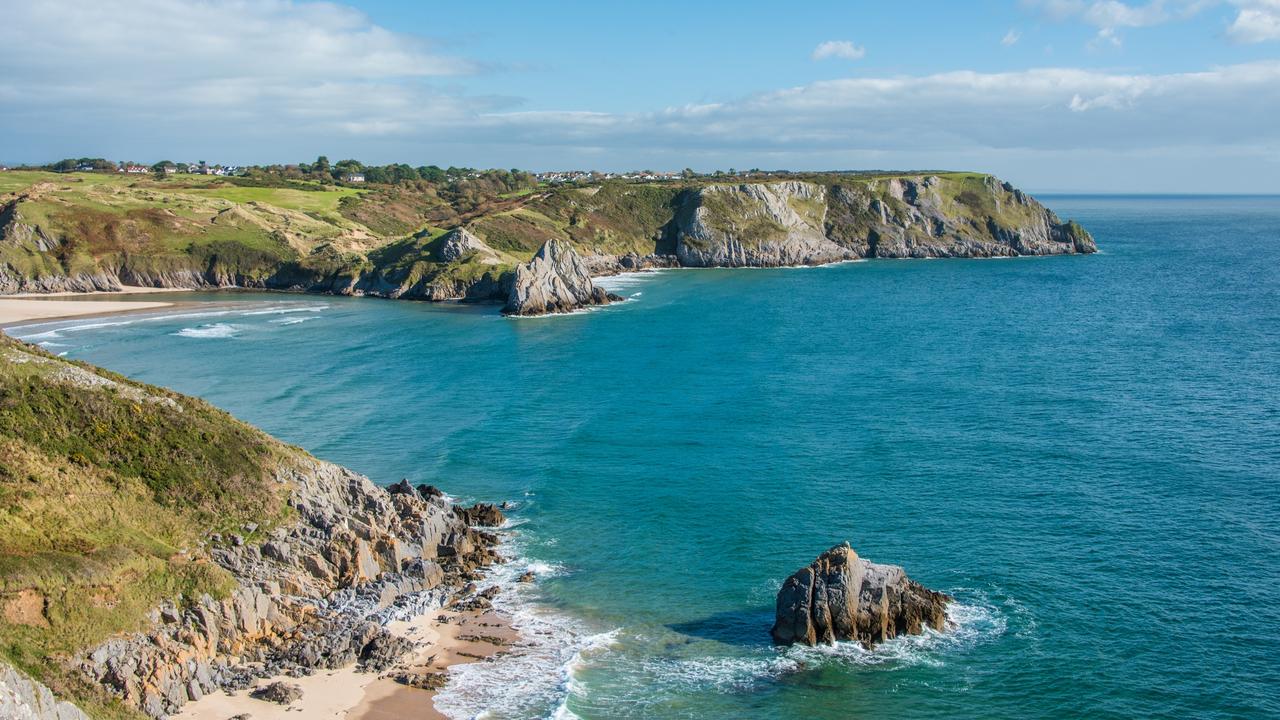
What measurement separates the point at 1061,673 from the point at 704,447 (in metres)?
29.4

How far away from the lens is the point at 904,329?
10619cm

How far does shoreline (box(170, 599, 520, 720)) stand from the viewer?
32.9 m

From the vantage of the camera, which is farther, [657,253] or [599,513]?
[657,253]

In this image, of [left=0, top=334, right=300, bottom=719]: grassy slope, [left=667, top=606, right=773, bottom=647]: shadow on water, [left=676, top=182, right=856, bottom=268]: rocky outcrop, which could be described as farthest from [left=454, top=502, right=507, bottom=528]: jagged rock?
[left=676, top=182, right=856, bottom=268]: rocky outcrop

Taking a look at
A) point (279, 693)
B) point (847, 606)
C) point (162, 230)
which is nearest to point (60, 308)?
point (162, 230)

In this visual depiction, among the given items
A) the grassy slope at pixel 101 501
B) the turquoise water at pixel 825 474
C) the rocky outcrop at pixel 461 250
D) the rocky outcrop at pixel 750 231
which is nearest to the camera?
the grassy slope at pixel 101 501

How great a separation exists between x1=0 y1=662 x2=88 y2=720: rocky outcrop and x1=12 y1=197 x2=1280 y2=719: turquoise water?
11.9 meters

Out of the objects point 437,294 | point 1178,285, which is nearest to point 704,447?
point 437,294

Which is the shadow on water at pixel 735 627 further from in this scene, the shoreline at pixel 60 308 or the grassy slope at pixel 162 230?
the grassy slope at pixel 162 230

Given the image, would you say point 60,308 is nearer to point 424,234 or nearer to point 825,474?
point 424,234

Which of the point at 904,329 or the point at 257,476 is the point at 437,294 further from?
the point at 257,476

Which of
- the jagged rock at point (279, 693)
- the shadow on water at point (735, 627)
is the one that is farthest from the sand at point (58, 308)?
the shadow on water at point (735, 627)

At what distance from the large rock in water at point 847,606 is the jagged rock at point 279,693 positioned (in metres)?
17.8

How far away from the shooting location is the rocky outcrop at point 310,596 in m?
33.1
